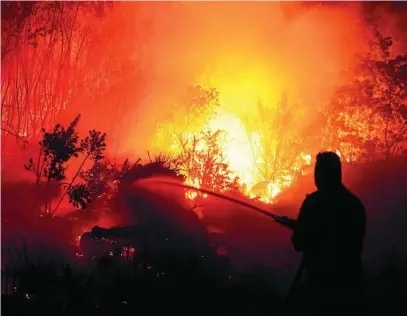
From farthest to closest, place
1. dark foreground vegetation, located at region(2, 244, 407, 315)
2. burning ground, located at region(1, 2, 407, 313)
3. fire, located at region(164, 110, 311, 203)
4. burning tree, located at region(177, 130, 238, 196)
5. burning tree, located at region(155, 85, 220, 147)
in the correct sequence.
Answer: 1. burning tree, located at region(155, 85, 220, 147)
2. fire, located at region(164, 110, 311, 203)
3. burning tree, located at region(177, 130, 238, 196)
4. burning ground, located at region(1, 2, 407, 313)
5. dark foreground vegetation, located at region(2, 244, 407, 315)

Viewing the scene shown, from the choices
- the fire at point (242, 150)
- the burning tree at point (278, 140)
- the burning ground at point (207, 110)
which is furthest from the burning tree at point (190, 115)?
the burning tree at point (278, 140)

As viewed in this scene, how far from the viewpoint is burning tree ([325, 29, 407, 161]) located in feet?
71.3

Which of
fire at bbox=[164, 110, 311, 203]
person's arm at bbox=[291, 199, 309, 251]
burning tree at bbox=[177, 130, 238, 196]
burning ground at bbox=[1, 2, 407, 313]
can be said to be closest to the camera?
person's arm at bbox=[291, 199, 309, 251]

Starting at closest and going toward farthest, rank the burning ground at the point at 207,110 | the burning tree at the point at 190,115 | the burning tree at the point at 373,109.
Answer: the burning ground at the point at 207,110 → the burning tree at the point at 373,109 → the burning tree at the point at 190,115

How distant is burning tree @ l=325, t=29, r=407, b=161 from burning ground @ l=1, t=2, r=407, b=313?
7cm

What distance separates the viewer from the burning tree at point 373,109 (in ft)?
71.3

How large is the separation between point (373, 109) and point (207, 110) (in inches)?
322

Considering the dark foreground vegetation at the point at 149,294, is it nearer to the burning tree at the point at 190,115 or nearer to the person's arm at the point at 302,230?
the person's arm at the point at 302,230

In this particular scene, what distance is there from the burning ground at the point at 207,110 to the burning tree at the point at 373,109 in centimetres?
7

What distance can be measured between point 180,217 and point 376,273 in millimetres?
4190

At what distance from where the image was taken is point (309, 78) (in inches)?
1016

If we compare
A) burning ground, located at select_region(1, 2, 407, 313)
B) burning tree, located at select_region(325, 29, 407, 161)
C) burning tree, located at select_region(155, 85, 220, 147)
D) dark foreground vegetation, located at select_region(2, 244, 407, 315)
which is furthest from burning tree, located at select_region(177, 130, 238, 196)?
dark foreground vegetation, located at select_region(2, 244, 407, 315)

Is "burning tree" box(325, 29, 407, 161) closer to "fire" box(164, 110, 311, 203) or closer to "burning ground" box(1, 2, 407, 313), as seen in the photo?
"burning ground" box(1, 2, 407, 313)

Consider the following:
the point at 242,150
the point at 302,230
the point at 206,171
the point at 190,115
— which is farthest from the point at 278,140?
the point at 302,230
